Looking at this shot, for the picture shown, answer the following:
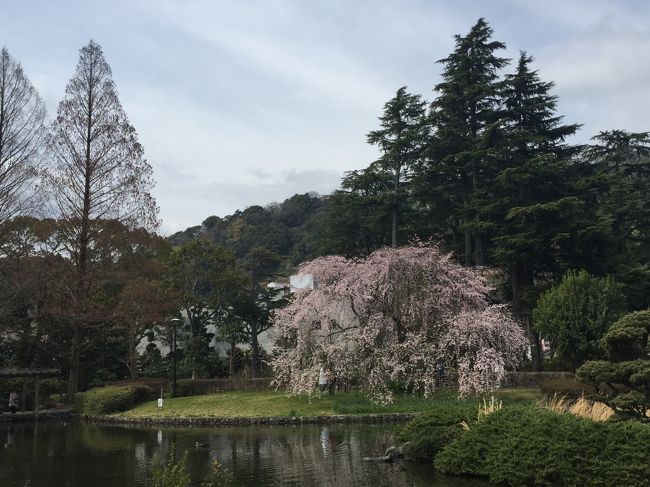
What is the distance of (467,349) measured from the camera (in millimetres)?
21219

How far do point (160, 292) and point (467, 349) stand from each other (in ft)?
60.1

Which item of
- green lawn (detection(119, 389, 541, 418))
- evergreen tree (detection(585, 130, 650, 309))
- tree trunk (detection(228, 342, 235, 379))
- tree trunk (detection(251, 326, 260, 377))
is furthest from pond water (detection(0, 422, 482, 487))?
evergreen tree (detection(585, 130, 650, 309))

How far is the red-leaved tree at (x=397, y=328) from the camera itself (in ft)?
69.4

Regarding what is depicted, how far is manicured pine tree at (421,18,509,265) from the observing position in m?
33.9

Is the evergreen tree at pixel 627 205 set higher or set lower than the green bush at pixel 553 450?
higher

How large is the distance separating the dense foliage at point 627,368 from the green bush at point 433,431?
2628 millimetres

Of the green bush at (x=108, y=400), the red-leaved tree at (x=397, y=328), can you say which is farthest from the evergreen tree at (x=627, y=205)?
the green bush at (x=108, y=400)

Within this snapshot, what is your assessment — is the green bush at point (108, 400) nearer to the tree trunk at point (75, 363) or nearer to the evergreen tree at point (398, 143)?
the tree trunk at point (75, 363)

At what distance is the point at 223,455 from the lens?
14180 millimetres

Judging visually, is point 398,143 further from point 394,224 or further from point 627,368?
point 627,368

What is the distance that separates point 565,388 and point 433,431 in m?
8.87

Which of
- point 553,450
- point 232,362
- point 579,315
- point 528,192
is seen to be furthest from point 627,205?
point 553,450

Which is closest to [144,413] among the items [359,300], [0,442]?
[0,442]

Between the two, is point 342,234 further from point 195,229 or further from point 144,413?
point 195,229
